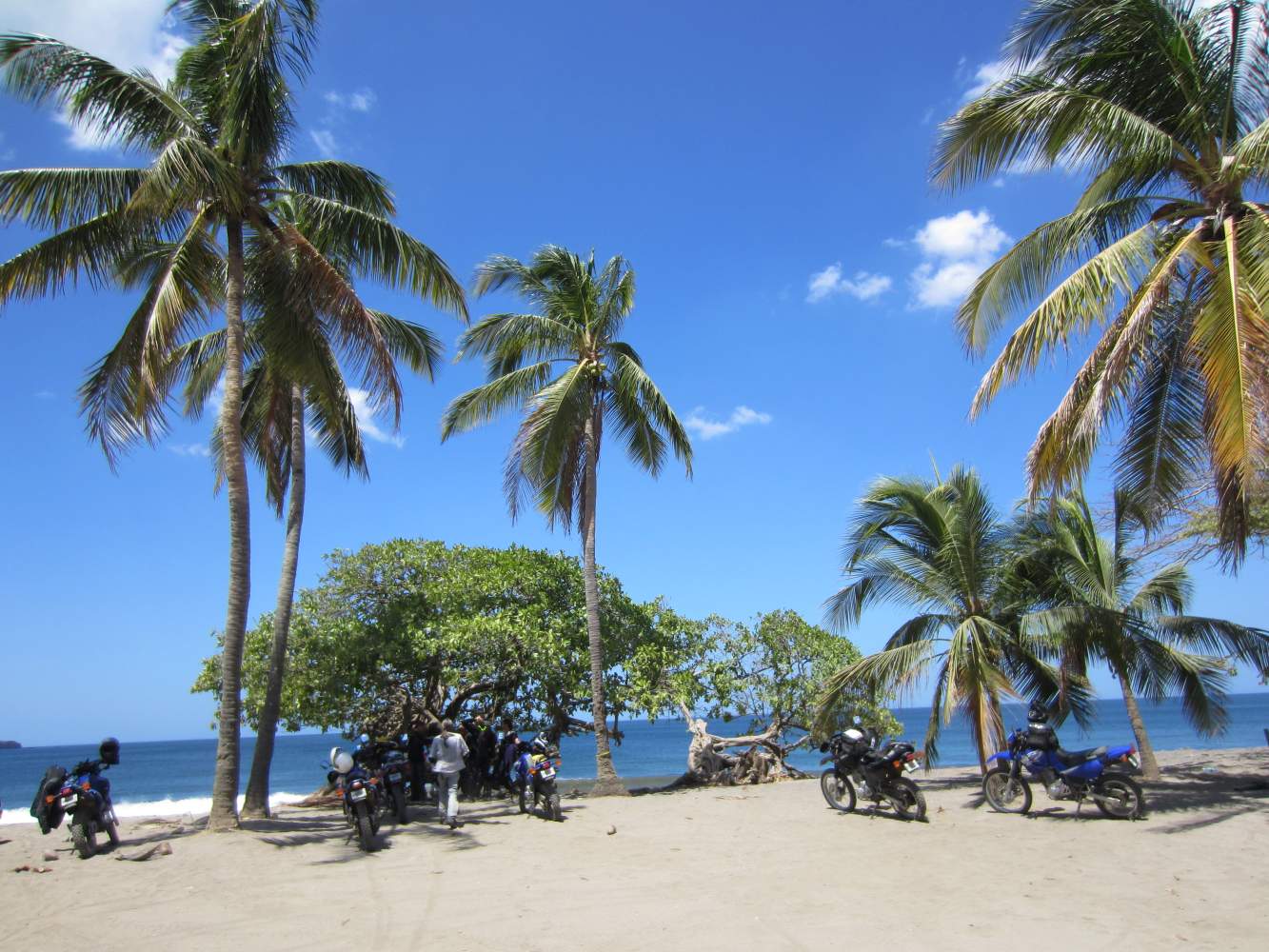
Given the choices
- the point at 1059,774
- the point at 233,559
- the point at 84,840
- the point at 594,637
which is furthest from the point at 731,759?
the point at 84,840

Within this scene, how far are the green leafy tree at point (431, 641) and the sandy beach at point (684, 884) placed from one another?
4.12 meters

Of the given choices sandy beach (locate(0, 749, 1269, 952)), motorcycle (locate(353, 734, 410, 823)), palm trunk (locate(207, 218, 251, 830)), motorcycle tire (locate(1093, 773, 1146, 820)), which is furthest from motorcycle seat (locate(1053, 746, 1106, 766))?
palm trunk (locate(207, 218, 251, 830))

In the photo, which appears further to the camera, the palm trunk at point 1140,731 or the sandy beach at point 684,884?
the palm trunk at point 1140,731

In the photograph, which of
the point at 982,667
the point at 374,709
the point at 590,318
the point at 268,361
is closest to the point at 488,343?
the point at 590,318

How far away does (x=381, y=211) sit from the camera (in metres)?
13.4

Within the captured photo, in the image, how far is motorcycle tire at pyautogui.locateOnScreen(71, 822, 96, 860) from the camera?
352 inches

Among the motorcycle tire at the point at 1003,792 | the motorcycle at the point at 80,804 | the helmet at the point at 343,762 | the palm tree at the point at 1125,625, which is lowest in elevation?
the motorcycle tire at the point at 1003,792

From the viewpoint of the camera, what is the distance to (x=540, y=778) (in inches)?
467

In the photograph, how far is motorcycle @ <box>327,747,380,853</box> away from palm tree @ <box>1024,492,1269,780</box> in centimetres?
1032

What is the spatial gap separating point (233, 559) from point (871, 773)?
29.7 feet

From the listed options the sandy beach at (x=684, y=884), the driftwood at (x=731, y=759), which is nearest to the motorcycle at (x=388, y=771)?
the sandy beach at (x=684, y=884)

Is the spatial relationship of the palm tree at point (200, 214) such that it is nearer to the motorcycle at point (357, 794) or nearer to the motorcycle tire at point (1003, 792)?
the motorcycle at point (357, 794)

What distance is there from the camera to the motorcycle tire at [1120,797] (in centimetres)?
1005

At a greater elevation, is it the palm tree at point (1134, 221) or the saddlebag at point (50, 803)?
the palm tree at point (1134, 221)
